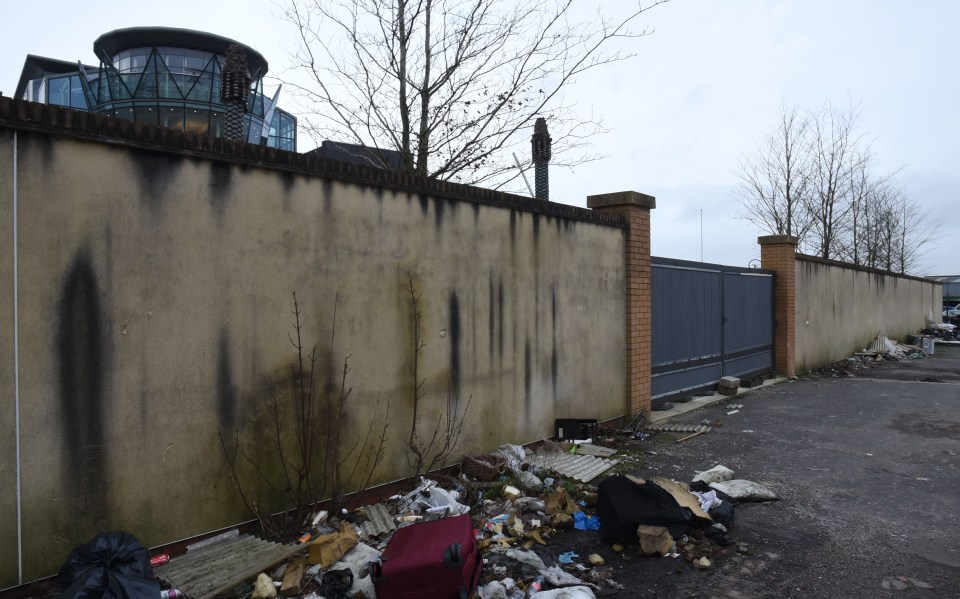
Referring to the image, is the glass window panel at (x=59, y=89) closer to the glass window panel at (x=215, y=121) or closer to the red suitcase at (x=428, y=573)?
the glass window panel at (x=215, y=121)

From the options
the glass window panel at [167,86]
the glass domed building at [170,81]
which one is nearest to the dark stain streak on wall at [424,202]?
the glass domed building at [170,81]

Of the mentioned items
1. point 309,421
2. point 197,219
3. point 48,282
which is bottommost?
point 309,421


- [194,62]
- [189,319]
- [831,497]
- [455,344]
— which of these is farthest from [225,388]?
[194,62]

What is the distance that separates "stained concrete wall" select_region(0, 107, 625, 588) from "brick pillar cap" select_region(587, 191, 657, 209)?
267 cm

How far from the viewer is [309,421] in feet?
14.1

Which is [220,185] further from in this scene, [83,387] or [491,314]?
[491,314]

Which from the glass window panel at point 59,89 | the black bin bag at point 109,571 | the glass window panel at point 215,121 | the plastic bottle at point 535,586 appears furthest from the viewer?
the glass window panel at point 59,89

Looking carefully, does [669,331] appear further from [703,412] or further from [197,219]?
[197,219]

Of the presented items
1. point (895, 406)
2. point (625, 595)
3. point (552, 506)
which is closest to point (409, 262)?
point (552, 506)

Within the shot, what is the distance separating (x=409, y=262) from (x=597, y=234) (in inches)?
119

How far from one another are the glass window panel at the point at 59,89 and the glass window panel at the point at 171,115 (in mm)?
16629

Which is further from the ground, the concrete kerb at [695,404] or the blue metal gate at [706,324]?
the blue metal gate at [706,324]

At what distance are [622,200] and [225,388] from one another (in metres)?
5.49

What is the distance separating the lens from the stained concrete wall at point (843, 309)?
13.3 m
